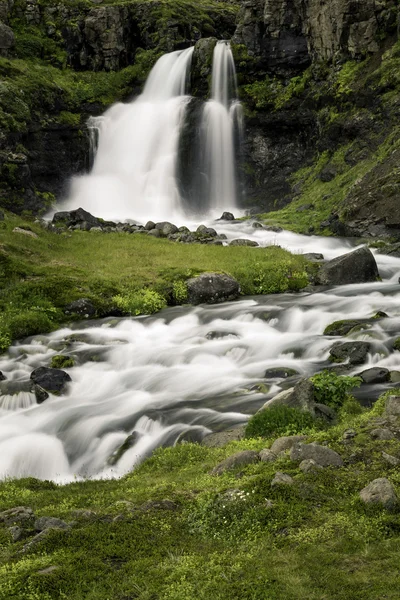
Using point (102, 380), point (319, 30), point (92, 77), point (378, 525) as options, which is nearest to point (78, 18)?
point (92, 77)

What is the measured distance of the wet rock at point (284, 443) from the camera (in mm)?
7926

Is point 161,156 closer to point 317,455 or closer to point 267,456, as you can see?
point 267,456

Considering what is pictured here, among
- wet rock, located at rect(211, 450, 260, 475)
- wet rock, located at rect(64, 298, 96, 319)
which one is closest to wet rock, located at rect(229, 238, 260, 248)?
wet rock, located at rect(64, 298, 96, 319)

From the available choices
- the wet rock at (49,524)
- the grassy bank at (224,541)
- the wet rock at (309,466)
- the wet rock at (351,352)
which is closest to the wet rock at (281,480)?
the grassy bank at (224,541)

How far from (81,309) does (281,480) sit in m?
15.1

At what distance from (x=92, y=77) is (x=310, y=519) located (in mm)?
59201

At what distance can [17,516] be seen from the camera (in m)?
6.80

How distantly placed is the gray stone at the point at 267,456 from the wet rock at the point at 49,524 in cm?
278

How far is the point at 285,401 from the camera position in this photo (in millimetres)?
10016

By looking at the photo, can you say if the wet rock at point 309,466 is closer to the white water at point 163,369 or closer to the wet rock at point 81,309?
the white water at point 163,369

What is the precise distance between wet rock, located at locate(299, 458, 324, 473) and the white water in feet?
12.8

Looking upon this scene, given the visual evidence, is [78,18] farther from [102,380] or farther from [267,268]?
[102,380]

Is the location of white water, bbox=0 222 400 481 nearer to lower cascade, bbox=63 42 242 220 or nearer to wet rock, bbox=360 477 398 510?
wet rock, bbox=360 477 398 510

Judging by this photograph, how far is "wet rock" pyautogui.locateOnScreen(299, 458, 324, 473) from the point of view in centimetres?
696
